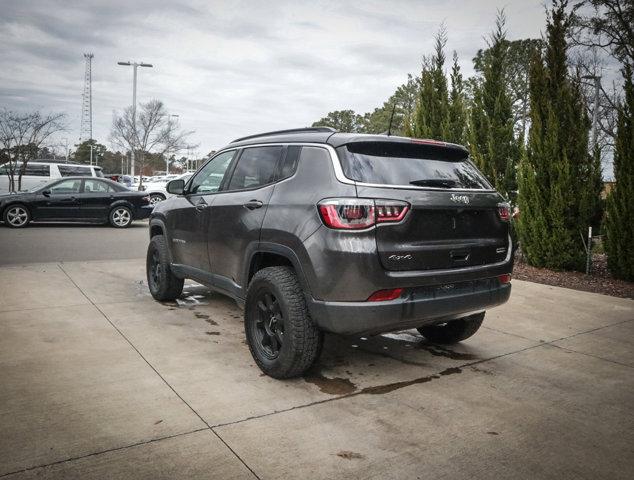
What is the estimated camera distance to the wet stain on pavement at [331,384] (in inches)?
133

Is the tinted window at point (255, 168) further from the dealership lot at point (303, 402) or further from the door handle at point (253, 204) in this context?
the dealership lot at point (303, 402)

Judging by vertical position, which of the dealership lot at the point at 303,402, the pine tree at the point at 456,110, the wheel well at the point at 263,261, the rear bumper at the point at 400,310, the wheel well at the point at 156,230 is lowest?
the dealership lot at the point at 303,402

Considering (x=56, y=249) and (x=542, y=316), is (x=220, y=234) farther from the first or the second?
(x=56, y=249)

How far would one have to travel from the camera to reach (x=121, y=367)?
12.0 feet

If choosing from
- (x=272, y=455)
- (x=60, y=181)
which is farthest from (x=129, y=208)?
(x=272, y=455)

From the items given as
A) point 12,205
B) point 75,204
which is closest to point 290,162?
point 75,204

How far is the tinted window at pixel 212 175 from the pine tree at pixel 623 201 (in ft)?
21.0

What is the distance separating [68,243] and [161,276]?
19.9 feet

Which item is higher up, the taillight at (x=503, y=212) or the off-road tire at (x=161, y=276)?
the taillight at (x=503, y=212)

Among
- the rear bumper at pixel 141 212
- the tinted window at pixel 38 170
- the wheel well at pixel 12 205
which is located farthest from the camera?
the tinted window at pixel 38 170

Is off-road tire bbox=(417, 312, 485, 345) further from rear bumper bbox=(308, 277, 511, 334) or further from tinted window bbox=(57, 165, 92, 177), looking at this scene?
tinted window bbox=(57, 165, 92, 177)

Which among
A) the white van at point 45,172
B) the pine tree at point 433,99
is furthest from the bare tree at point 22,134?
the pine tree at point 433,99

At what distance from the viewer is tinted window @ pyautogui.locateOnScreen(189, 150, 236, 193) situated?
184 inches

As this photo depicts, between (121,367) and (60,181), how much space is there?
11637 mm
